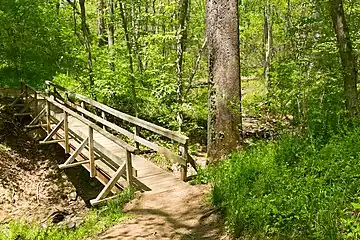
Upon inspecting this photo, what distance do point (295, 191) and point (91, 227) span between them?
12.0 feet

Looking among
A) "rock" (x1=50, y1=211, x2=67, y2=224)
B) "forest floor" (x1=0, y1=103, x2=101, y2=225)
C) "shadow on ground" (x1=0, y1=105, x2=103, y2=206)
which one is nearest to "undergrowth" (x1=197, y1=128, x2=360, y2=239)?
"rock" (x1=50, y1=211, x2=67, y2=224)

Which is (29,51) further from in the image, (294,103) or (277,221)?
(277,221)

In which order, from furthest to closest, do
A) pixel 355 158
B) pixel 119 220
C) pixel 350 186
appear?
pixel 119 220 < pixel 355 158 < pixel 350 186

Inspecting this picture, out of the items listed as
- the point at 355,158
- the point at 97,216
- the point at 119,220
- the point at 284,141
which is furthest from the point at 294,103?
the point at 97,216

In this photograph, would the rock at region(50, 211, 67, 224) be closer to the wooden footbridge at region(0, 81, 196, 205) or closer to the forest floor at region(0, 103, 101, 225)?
the forest floor at region(0, 103, 101, 225)

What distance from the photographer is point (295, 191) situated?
3932 mm

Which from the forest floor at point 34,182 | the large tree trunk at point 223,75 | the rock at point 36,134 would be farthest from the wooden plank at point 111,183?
the rock at point 36,134

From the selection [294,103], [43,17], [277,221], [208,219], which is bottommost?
[208,219]

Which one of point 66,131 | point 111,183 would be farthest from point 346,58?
point 66,131

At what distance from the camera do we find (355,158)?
4.16m

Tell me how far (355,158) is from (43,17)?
39.4 ft

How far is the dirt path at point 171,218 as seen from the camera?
500cm

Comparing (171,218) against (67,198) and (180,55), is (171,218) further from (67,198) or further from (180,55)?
(180,55)

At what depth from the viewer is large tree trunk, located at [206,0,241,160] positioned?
6488 mm
